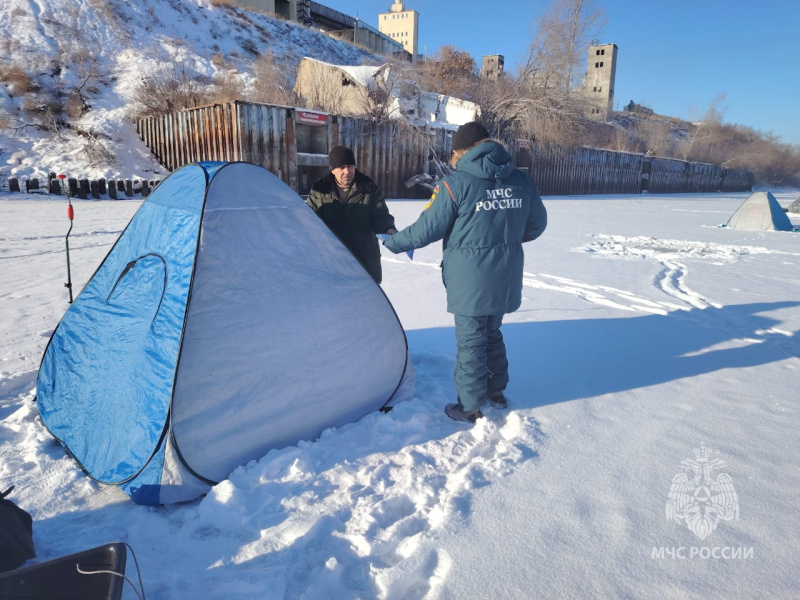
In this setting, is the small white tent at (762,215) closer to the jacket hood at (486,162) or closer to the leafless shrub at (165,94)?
the jacket hood at (486,162)

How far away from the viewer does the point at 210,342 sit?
7.12 feet

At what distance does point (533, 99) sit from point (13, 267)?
20.7m

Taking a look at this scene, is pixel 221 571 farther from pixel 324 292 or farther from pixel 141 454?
pixel 324 292

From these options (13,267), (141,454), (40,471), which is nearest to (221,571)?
(141,454)

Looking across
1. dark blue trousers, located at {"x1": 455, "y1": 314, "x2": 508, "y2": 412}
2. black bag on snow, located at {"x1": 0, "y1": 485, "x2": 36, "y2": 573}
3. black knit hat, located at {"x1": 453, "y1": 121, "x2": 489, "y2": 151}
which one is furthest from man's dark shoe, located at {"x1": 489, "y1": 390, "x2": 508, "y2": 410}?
black bag on snow, located at {"x1": 0, "y1": 485, "x2": 36, "y2": 573}

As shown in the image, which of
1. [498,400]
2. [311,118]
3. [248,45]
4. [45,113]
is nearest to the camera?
[498,400]

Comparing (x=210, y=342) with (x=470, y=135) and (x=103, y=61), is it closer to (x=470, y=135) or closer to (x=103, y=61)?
(x=470, y=135)

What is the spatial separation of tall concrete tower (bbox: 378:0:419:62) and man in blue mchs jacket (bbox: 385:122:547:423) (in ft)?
235

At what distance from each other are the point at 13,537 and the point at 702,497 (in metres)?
2.76

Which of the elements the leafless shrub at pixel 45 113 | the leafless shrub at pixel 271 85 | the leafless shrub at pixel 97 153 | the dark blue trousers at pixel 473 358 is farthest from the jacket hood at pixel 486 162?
the leafless shrub at pixel 271 85

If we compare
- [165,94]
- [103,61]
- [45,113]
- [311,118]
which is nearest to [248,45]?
[103,61]

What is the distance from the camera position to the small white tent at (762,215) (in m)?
11.4

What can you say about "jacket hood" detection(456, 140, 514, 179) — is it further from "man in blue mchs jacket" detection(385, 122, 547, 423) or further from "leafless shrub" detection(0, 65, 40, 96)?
"leafless shrub" detection(0, 65, 40, 96)

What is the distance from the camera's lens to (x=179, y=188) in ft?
8.24
